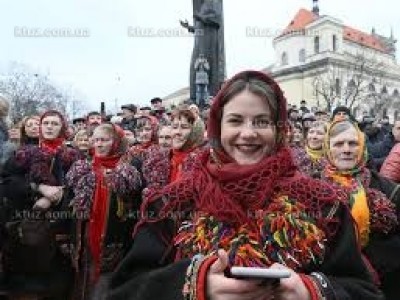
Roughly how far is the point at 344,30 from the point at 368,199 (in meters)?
82.1

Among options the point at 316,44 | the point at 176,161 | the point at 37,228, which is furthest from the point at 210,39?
the point at 316,44

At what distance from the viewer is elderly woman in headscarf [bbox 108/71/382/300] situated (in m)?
1.84

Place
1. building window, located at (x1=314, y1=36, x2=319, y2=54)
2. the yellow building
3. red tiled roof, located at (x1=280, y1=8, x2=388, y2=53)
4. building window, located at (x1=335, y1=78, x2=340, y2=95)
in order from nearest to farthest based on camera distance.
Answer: building window, located at (x1=335, y1=78, x2=340, y2=95)
the yellow building
building window, located at (x1=314, y1=36, x2=319, y2=54)
red tiled roof, located at (x1=280, y1=8, x2=388, y2=53)

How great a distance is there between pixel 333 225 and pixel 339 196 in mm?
127

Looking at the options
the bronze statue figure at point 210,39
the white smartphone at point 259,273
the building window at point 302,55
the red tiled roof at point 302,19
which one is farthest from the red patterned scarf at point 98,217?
the red tiled roof at point 302,19

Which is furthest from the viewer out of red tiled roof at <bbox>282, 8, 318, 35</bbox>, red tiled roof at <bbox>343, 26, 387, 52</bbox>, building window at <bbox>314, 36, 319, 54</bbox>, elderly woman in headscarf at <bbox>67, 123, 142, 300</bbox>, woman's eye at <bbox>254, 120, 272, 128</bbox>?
red tiled roof at <bbox>343, 26, 387, 52</bbox>

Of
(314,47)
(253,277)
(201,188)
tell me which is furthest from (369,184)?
(314,47)

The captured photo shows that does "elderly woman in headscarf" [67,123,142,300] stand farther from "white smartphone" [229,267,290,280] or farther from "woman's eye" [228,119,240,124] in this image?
"white smartphone" [229,267,290,280]

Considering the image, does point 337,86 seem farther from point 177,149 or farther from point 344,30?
point 177,149

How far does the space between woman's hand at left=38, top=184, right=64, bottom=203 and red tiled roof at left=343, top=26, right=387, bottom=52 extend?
7826 cm

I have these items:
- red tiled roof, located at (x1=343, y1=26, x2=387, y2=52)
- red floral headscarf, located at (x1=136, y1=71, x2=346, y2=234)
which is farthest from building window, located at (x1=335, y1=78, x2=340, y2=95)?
red floral headscarf, located at (x1=136, y1=71, x2=346, y2=234)

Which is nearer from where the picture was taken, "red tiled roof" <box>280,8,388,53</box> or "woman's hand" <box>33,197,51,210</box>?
"woman's hand" <box>33,197,51,210</box>

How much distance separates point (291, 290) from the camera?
1.64m

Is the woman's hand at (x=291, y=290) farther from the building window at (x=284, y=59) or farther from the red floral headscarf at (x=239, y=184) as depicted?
the building window at (x=284, y=59)
